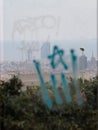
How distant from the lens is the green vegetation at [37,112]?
3.08m

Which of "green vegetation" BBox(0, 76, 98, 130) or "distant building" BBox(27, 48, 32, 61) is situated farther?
"distant building" BBox(27, 48, 32, 61)

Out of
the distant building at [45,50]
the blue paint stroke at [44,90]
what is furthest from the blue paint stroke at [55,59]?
the blue paint stroke at [44,90]

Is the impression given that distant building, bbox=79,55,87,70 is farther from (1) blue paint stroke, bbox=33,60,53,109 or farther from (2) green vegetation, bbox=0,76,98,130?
(1) blue paint stroke, bbox=33,60,53,109

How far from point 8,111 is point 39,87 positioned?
412 mm

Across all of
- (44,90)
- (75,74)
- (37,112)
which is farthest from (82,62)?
(37,112)

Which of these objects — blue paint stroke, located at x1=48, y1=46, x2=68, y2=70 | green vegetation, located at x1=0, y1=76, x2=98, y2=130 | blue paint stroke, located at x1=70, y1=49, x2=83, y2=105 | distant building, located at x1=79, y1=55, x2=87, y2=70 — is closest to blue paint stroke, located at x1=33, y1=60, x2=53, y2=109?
green vegetation, located at x1=0, y1=76, x2=98, y2=130

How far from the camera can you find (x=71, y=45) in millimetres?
3070

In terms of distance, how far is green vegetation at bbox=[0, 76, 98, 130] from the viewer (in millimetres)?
3078

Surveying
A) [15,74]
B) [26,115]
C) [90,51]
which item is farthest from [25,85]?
[90,51]

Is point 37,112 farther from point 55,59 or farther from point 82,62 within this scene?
point 82,62

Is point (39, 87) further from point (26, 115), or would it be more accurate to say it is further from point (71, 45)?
point (71, 45)

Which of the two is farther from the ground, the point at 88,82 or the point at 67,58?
the point at 67,58

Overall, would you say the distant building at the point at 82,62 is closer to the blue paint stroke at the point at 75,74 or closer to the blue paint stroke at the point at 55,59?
the blue paint stroke at the point at 75,74

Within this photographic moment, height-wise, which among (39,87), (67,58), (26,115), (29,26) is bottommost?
(26,115)
